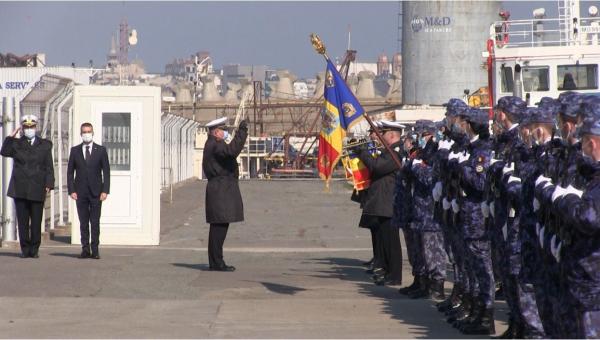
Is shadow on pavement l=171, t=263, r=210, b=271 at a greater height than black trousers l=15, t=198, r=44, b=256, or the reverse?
black trousers l=15, t=198, r=44, b=256

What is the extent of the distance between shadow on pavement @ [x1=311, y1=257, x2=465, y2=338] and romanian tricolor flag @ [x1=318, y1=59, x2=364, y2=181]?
1.40 m

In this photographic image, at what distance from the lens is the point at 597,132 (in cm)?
660

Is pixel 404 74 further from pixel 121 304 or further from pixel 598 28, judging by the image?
pixel 121 304

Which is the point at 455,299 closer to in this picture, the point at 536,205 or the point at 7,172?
the point at 536,205

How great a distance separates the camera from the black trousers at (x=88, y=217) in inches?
664

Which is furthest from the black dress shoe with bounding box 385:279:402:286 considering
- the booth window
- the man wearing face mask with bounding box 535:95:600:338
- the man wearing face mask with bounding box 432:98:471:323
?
the man wearing face mask with bounding box 535:95:600:338

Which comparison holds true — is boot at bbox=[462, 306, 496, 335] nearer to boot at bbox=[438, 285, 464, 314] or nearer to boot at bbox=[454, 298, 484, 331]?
boot at bbox=[454, 298, 484, 331]

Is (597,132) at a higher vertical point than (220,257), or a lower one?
higher

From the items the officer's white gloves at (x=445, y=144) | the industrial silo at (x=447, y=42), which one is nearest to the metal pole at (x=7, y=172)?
the officer's white gloves at (x=445, y=144)

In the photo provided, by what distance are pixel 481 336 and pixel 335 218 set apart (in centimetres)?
1693

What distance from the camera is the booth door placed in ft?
61.9

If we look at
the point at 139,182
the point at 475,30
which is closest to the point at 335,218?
the point at 139,182

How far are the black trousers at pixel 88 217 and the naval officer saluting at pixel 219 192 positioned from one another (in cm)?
171

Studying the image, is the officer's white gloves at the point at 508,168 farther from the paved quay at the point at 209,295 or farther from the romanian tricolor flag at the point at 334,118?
the romanian tricolor flag at the point at 334,118
